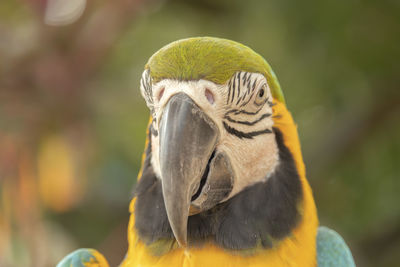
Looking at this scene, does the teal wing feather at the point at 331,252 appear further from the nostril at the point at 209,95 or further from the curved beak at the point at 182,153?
the nostril at the point at 209,95

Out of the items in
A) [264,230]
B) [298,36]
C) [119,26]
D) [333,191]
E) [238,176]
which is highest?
[119,26]

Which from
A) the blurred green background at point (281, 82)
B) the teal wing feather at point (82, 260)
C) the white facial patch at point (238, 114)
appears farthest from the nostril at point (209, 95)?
the blurred green background at point (281, 82)

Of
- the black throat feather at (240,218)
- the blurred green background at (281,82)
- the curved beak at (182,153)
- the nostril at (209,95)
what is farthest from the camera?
the blurred green background at (281,82)

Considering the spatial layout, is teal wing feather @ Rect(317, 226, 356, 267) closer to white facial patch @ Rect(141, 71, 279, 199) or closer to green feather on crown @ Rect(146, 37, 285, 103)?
white facial patch @ Rect(141, 71, 279, 199)

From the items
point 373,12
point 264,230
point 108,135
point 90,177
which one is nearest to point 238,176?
point 264,230

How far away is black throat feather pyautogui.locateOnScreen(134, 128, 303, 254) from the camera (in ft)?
5.09

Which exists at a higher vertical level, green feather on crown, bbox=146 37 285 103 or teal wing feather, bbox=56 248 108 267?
green feather on crown, bbox=146 37 285 103

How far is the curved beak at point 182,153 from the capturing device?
1.33m

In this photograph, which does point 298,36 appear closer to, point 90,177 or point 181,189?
point 90,177

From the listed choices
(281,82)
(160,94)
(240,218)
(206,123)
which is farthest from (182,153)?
(281,82)

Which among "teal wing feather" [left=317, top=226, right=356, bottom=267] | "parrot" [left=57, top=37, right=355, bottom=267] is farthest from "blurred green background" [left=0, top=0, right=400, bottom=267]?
"parrot" [left=57, top=37, right=355, bottom=267]

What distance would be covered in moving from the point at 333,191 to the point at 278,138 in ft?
7.62

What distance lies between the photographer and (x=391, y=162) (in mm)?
3602

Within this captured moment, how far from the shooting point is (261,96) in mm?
1609
